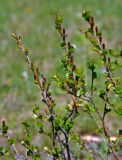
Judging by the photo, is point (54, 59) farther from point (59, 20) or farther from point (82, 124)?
point (59, 20)

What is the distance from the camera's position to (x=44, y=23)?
827 centimetres

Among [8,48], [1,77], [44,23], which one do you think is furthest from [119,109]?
[44,23]

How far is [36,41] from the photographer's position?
7.39 metres

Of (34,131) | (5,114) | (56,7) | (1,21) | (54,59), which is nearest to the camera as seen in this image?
(34,131)

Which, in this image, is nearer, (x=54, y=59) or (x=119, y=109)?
(x=119, y=109)

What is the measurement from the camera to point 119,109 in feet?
6.97

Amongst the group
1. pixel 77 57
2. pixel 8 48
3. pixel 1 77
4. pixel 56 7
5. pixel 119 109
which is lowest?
pixel 119 109

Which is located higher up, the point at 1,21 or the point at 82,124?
the point at 1,21

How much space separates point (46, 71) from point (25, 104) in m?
1.01

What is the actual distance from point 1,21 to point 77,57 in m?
2.45

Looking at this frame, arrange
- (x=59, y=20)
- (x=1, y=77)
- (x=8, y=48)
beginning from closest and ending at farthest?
(x=59, y=20), (x=1, y=77), (x=8, y=48)

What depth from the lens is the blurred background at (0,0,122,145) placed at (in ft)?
17.3

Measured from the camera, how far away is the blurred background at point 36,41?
528 centimetres

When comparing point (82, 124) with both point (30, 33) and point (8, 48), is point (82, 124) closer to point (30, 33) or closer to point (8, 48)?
point (8, 48)
